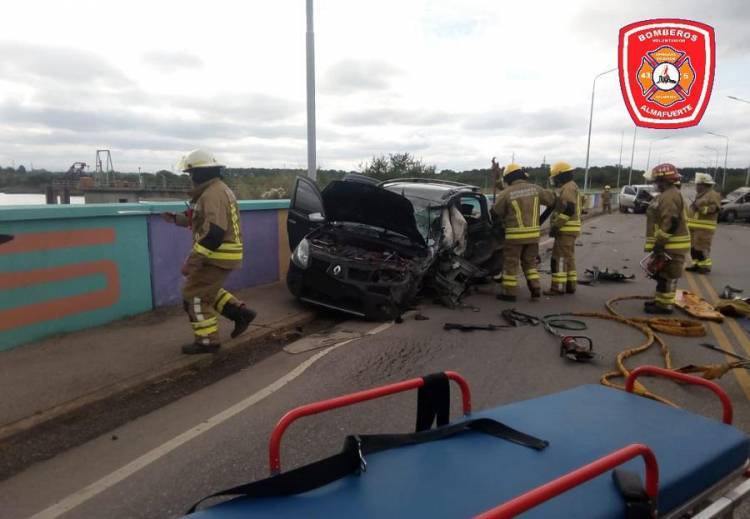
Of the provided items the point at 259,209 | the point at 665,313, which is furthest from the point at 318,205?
the point at 665,313

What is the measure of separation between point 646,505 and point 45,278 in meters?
5.63

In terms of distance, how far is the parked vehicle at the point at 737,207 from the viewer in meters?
26.3

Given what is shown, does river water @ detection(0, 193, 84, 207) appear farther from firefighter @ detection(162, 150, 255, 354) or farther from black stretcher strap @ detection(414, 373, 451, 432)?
black stretcher strap @ detection(414, 373, 451, 432)

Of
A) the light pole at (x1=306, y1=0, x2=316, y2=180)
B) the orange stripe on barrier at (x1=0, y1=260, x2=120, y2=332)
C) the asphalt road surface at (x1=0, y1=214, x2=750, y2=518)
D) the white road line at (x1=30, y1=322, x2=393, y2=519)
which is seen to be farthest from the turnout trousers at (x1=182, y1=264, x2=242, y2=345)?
the light pole at (x1=306, y1=0, x2=316, y2=180)

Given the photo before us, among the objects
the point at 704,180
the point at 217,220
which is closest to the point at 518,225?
the point at 217,220

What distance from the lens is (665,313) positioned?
7.32 metres

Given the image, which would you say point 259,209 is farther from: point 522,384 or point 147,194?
point 522,384

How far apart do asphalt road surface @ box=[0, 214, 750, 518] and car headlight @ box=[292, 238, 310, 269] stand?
3.16ft

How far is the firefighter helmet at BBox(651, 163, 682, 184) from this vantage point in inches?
288

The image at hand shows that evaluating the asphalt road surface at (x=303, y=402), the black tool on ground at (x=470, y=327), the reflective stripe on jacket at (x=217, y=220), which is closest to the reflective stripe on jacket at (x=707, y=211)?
the asphalt road surface at (x=303, y=402)

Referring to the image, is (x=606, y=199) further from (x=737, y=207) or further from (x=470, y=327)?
(x=470, y=327)

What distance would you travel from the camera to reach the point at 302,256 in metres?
7.00

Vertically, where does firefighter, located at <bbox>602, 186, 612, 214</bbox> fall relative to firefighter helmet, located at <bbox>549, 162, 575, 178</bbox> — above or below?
below

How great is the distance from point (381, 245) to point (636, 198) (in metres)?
28.8
